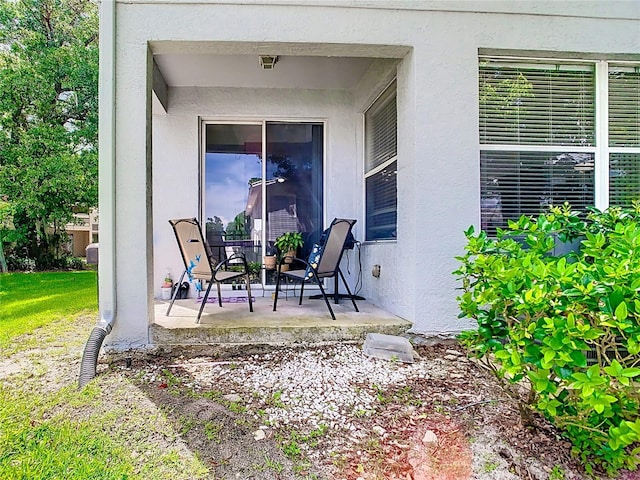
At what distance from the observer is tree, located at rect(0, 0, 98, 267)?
387 inches

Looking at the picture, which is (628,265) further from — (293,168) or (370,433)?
(293,168)

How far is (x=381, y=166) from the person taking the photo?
4469 millimetres

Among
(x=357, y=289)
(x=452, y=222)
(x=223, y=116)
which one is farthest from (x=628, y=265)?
(x=223, y=116)

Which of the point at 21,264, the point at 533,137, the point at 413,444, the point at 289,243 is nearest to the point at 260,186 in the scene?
the point at 289,243

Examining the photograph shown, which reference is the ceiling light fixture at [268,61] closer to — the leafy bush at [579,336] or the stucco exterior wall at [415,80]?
the stucco exterior wall at [415,80]

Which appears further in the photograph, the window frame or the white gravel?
the window frame

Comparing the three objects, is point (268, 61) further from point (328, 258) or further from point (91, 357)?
point (91, 357)

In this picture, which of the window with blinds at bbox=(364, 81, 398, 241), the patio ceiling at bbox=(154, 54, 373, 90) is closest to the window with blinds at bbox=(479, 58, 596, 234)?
the window with blinds at bbox=(364, 81, 398, 241)

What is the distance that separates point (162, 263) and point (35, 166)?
7325 mm

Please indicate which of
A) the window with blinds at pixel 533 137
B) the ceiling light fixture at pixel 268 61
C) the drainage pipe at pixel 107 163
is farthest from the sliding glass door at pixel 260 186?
the window with blinds at pixel 533 137

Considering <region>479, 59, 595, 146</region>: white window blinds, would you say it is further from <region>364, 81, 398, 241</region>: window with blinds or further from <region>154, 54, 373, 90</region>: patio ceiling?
<region>154, 54, 373, 90</region>: patio ceiling

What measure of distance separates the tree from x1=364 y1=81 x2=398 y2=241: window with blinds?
853cm

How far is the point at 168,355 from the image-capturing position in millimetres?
3105

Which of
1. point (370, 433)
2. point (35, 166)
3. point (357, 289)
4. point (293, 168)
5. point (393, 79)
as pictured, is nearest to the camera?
point (370, 433)
